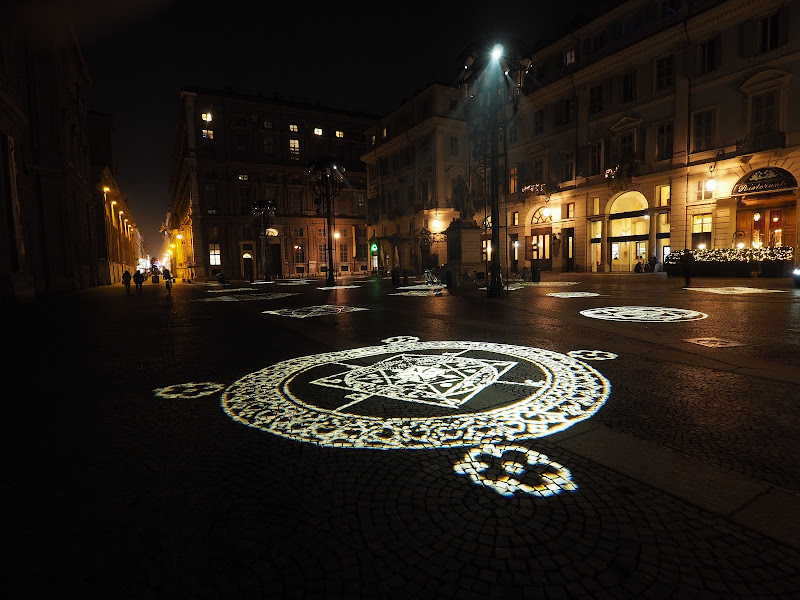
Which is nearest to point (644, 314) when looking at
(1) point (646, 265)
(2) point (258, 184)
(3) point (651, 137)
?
(1) point (646, 265)

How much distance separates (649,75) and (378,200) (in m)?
34.3

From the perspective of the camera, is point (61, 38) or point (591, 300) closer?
point (591, 300)

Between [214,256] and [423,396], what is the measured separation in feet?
171

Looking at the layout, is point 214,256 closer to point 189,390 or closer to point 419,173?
point 419,173

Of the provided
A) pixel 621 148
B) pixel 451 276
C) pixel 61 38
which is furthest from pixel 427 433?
pixel 61 38

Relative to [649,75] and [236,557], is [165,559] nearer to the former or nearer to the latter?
[236,557]

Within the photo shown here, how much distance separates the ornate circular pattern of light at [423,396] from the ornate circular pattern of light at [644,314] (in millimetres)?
4347

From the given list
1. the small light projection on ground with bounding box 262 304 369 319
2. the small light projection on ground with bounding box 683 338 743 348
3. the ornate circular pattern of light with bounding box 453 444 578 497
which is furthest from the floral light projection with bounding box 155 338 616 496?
the small light projection on ground with bounding box 262 304 369 319

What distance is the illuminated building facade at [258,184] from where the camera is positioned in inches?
1961

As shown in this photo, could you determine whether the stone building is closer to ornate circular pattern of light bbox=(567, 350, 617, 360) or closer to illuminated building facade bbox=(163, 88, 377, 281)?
illuminated building facade bbox=(163, 88, 377, 281)

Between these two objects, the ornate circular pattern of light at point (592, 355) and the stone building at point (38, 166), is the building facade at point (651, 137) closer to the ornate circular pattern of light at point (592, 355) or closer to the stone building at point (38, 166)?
the ornate circular pattern of light at point (592, 355)

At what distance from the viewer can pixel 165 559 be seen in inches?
82.4

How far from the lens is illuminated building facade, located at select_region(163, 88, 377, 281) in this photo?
4981 cm

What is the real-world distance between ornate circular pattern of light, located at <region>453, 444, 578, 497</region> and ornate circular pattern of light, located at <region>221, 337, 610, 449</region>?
21 cm
